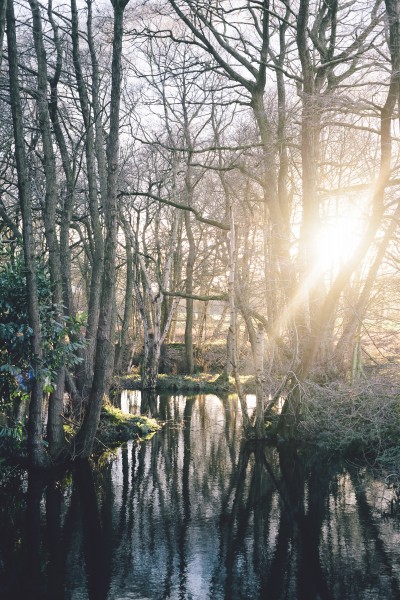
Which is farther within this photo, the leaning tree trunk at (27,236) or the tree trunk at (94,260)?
the tree trunk at (94,260)

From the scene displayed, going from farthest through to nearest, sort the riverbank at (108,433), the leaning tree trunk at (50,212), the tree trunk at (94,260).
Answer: the tree trunk at (94,260)
the leaning tree trunk at (50,212)
the riverbank at (108,433)

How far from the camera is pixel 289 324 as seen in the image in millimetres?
15242

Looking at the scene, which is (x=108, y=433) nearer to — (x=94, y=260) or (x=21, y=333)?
(x=94, y=260)

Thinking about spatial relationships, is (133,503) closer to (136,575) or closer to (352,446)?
(136,575)

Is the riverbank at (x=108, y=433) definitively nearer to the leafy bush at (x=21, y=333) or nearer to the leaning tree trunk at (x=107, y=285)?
the leaning tree trunk at (x=107, y=285)

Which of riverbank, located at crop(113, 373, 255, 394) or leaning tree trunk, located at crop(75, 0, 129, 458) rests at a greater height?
leaning tree trunk, located at crop(75, 0, 129, 458)

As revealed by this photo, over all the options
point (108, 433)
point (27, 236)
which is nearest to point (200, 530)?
point (27, 236)

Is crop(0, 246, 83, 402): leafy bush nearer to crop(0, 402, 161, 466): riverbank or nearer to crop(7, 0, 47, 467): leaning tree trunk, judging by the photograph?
crop(7, 0, 47, 467): leaning tree trunk

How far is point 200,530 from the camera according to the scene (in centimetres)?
867

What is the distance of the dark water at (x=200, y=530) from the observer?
679 centimetres

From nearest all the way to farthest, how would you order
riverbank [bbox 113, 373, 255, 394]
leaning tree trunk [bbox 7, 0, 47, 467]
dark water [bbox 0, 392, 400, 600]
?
dark water [bbox 0, 392, 400, 600] → leaning tree trunk [bbox 7, 0, 47, 467] → riverbank [bbox 113, 373, 255, 394]

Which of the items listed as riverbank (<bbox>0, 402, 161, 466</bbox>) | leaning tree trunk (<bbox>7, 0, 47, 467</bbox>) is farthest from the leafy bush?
riverbank (<bbox>0, 402, 161, 466</bbox>)

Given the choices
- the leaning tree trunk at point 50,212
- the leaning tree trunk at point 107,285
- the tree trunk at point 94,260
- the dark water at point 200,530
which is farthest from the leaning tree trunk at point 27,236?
the tree trunk at point 94,260

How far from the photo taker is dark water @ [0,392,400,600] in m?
6.79
